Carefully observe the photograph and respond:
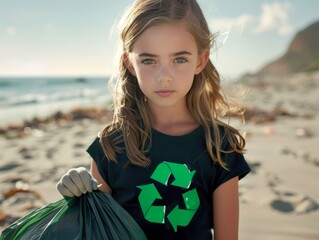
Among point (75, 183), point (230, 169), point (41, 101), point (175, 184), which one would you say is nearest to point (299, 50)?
point (41, 101)

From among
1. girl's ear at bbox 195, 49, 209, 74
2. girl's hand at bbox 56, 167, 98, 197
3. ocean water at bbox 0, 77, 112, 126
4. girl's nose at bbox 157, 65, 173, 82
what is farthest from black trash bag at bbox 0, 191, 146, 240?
ocean water at bbox 0, 77, 112, 126

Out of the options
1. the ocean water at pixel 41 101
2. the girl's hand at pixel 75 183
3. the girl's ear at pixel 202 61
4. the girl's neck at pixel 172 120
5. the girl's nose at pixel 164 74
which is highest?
the ocean water at pixel 41 101

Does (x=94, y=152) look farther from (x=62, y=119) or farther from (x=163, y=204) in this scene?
(x=62, y=119)

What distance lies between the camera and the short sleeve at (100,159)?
5.91 ft

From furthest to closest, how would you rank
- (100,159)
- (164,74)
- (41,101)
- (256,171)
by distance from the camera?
(41,101) < (256,171) < (100,159) < (164,74)

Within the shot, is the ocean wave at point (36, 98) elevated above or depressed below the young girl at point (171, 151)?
above

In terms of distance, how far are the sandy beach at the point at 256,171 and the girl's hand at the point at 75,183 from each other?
765 mm

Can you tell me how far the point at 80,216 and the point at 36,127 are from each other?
4.87 meters

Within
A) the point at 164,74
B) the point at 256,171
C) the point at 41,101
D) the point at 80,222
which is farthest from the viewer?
the point at 41,101

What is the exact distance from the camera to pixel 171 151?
5.60 ft

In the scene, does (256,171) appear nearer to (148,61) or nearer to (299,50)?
(148,61)

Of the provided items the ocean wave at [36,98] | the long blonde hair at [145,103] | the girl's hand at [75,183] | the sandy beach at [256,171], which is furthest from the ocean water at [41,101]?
the girl's hand at [75,183]

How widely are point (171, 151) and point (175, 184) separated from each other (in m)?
0.14

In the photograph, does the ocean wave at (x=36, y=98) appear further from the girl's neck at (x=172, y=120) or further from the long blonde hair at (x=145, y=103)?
the girl's neck at (x=172, y=120)
